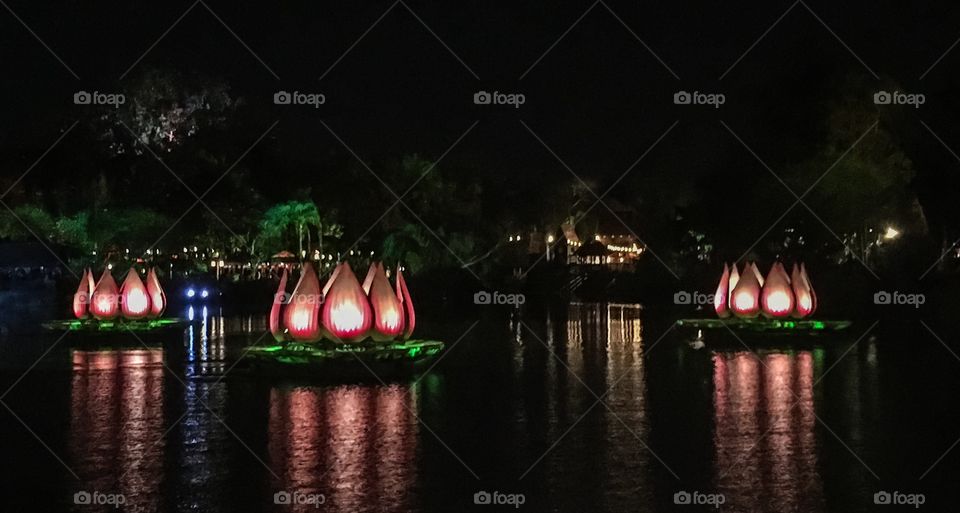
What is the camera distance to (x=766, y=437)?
12.9m

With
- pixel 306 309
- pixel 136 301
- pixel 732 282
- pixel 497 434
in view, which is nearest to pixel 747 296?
pixel 732 282

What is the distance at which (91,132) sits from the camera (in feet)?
152

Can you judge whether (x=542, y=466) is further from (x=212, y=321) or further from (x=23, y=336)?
(x=212, y=321)

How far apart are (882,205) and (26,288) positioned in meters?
36.8

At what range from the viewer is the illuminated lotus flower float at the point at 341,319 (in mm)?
19406

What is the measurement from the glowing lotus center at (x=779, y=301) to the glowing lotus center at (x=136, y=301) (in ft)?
50.0

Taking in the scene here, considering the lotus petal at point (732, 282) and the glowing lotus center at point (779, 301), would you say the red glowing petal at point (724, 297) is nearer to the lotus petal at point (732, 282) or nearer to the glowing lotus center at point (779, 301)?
the lotus petal at point (732, 282)

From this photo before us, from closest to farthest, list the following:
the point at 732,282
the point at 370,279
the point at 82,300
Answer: the point at 370,279 → the point at 82,300 → the point at 732,282

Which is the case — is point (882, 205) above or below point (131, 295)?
above

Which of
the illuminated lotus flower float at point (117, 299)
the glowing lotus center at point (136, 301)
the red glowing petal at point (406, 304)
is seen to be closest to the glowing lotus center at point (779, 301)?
the red glowing petal at point (406, 304)

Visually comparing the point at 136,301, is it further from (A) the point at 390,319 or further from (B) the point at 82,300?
(A) the point at 390,319

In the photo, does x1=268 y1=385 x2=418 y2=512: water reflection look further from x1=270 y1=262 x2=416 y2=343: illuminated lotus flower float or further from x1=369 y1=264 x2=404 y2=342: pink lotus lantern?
x1=369 y1=264 x2=404 y2=342: pink lotus lantern

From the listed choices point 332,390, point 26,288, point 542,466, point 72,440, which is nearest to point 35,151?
point 26,288

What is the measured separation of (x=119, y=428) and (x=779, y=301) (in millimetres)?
17804
